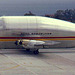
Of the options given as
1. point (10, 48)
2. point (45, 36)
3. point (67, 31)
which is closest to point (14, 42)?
point (10, 48)

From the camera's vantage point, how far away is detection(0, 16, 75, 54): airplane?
33.7 metres

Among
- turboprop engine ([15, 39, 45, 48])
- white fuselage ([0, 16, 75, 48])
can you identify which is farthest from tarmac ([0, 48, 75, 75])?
white fuselage ([0, 16, 75, 48])

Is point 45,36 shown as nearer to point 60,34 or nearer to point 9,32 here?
point 60,34

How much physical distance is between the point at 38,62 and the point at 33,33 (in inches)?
222

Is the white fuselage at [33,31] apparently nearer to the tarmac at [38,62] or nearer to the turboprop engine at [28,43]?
the turboprop engine at [28,43]

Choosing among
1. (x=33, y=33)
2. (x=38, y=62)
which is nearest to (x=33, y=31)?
(x=33, y=33)

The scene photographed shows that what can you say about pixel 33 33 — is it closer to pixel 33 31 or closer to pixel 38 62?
pixel 33 31

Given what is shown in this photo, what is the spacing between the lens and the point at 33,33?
34.2 metres

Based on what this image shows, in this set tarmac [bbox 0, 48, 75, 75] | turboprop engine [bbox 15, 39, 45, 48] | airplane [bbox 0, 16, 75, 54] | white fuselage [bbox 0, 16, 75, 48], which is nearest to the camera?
tarmac [bbox 0, 48, 75, 75]

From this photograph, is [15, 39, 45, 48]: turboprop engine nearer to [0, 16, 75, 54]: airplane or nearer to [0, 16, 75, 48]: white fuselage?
[0, 16, 75, 54]: airplane

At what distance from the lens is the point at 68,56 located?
3331cm

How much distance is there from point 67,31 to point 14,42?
6.67m

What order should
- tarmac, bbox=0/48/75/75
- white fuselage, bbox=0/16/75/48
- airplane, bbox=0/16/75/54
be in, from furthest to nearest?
white fuselage, bbox=0/16/75/48, airplane, bbox=0/16/75/54, tarmac, bbox=0/48/75/75

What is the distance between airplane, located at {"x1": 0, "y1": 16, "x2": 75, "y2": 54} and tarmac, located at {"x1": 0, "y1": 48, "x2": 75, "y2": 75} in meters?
1.18
